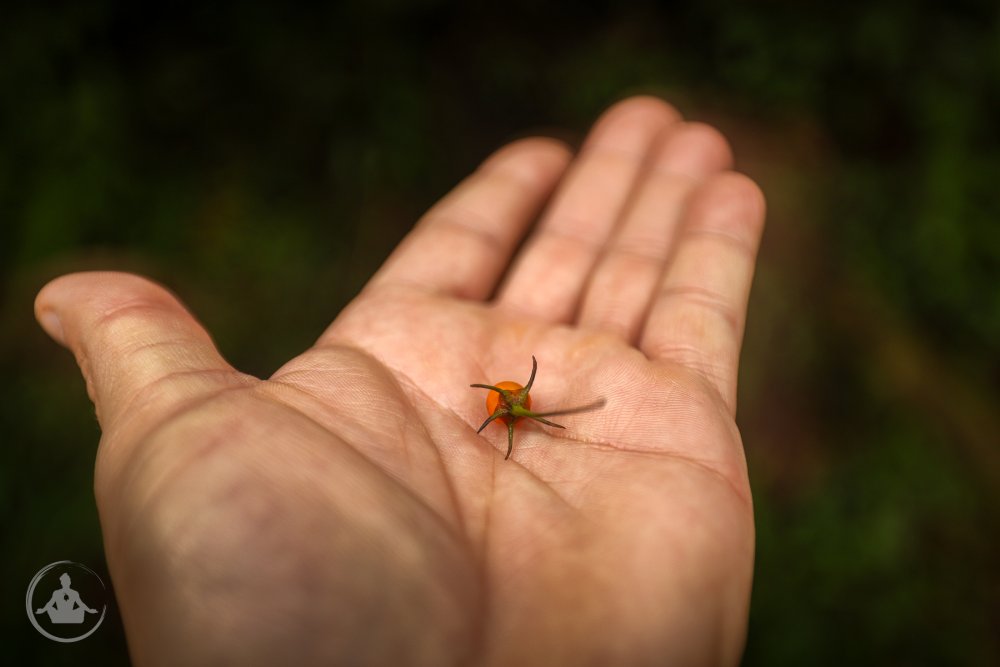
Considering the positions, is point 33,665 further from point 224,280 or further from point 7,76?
point 7,76

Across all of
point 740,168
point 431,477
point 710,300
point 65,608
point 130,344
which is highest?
point 740,168

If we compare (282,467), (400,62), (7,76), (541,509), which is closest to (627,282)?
(541,509)

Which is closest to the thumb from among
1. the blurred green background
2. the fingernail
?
the fingernail

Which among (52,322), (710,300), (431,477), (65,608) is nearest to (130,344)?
(52,322)

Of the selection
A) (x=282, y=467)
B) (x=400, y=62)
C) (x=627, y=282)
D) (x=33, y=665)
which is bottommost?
(x=33, y=665)

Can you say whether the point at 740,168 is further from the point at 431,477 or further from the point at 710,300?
the point at 431,477

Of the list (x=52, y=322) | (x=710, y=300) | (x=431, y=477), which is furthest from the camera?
(x=710, y=300)

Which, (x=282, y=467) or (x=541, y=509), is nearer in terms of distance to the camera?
(x=282, y=467)
